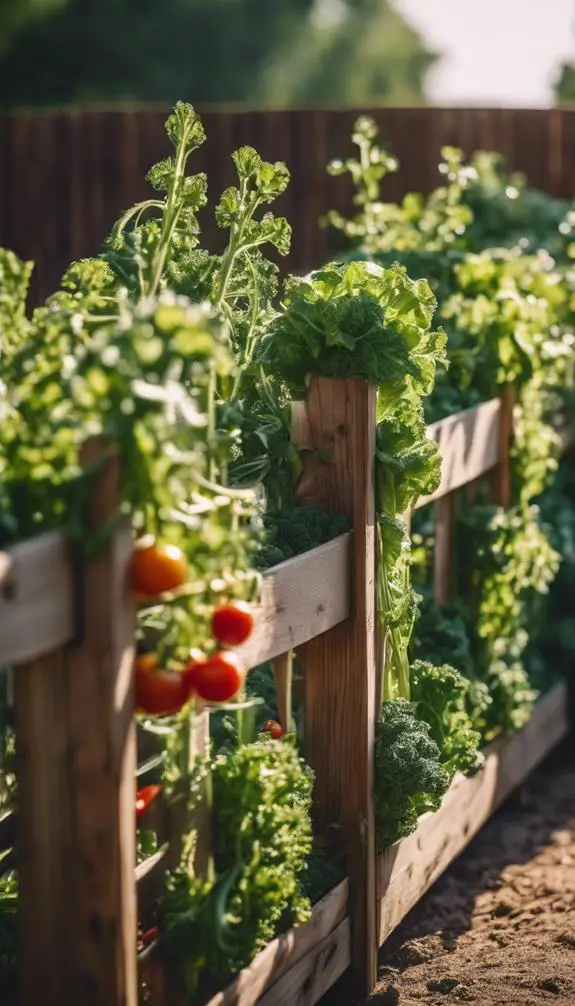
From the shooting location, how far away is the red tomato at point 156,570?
2.68m

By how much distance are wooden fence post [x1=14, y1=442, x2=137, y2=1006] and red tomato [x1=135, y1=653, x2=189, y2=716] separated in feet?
0.12

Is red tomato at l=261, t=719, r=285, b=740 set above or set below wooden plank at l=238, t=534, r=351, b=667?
below

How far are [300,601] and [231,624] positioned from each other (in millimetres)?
587

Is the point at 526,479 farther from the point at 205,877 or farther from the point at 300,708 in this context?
the point at 205,877

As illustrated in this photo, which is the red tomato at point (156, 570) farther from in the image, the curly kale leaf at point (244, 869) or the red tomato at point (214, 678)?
the curly kale leaf at point (244, 869)

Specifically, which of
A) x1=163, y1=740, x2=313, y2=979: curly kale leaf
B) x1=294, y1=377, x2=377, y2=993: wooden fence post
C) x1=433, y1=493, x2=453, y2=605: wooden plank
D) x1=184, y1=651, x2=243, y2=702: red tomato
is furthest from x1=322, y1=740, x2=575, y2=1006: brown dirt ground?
x1=184, y1=651, x2=243, y2=702: red tomato

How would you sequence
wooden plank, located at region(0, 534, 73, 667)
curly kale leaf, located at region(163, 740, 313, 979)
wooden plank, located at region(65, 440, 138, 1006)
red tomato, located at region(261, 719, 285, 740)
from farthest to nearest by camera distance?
red tomato, located at region(261, 719, 285, 740) → curly kale leaf, located at region(163, 740, 313, 979) → wooden plank, located at region(65, 440, 138, 1006) → wooden plank, located at region(0, 534, 73, 667)

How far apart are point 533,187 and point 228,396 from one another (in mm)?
6674

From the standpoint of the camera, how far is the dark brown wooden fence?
9.44 metres

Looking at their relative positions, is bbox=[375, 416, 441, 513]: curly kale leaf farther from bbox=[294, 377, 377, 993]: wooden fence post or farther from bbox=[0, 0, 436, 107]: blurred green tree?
bbox=[0, 0, 436, 107]: blurred green tree

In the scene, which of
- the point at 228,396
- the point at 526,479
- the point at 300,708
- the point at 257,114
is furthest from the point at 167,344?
the point at 257,114

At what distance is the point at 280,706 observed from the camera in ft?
11.9

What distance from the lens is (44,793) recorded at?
2723 mm

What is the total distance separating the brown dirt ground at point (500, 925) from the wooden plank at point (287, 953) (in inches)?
10.2
